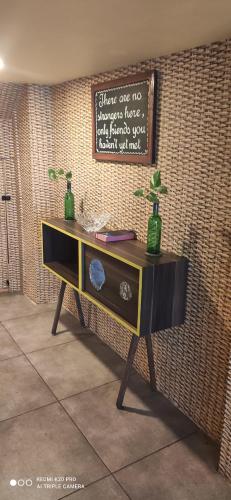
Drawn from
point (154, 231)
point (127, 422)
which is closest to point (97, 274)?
point (154, 231)

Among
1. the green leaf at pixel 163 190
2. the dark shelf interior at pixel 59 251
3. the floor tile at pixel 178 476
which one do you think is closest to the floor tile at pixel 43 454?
the floor tile at pixel 178 476

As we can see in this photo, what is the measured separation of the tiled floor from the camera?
5.85 ft

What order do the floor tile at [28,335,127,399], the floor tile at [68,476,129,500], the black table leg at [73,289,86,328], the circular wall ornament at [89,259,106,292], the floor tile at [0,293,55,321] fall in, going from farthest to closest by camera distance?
the floor tile at [0,293,55,321]
the black table leg at [73,289,86,328]
the floor tile at [28,335,127,399]
the circular wall ornament at [89,259,106,292]
the floor tile at [68,476,129,500]

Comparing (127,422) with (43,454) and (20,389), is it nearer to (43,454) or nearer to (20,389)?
(43,454)

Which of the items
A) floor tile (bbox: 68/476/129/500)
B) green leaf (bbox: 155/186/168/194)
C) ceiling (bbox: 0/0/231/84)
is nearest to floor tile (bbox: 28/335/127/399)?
floor tile (bbox: 68/476/129/500)

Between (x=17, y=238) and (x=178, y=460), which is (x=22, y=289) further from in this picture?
(x=178, y=460)

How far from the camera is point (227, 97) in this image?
1772mm

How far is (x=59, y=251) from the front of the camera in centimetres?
319

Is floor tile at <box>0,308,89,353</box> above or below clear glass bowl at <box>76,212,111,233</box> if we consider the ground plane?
below

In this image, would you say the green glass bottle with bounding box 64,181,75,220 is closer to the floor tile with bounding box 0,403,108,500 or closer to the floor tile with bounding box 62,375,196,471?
the floor tile with bounding box 62,375,196,471

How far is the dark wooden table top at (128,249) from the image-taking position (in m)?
2.01

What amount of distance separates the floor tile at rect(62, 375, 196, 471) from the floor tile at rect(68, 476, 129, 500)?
0.09 metres

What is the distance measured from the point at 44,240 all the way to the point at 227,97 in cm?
181

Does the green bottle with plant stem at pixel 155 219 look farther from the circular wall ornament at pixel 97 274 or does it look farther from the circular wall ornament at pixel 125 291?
the circular wall ornament at pixel 97 274
